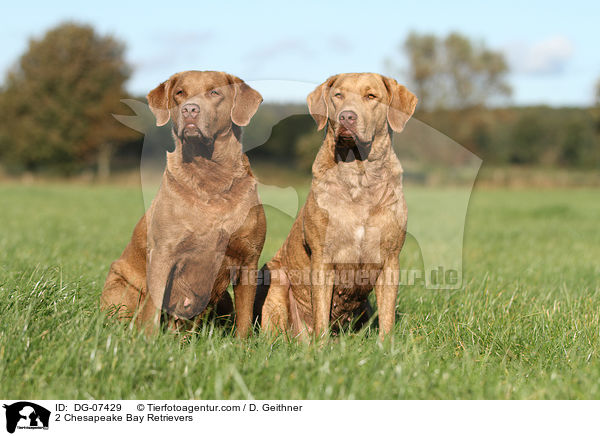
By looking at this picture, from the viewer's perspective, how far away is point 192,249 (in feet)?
11.2

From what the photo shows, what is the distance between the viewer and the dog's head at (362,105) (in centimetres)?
334

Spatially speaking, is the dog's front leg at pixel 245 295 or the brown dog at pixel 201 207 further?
the dog's front leg at pixel 245 295

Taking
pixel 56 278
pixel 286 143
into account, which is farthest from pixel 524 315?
pixel 56 278

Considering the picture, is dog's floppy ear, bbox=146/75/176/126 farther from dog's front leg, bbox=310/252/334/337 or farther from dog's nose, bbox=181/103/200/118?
dog's front leg, bbox=310/252/334/337

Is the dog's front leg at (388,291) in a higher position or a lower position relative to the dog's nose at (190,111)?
lower

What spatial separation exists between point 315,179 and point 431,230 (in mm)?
3511

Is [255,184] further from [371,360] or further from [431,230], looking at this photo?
[431,230]

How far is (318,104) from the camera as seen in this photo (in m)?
3.44
